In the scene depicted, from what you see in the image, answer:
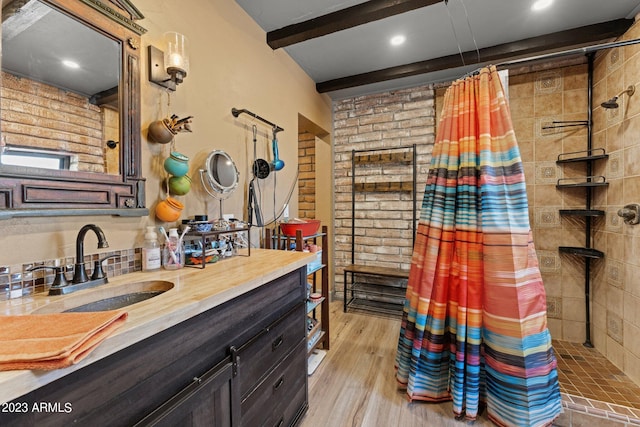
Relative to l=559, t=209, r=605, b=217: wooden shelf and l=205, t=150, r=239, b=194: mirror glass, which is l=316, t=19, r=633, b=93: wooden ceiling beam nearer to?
l=559, t=209, r=605, b=217: wooden shelf

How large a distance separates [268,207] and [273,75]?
1.07 meters

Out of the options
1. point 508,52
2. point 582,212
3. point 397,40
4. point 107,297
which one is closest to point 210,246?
point 107,297

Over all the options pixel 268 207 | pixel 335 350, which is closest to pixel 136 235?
pixel 268 207

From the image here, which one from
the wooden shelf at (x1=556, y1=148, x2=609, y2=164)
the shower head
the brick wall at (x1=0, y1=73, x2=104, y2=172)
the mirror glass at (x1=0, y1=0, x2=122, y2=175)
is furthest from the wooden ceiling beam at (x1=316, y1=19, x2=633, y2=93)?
the brick wall at (x1=0, y1=73, x2=104, y2=172)

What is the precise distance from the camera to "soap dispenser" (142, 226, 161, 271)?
3.75 ft

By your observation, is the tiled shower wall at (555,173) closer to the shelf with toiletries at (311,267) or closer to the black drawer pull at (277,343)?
the shelf with toiletries at (311,267)

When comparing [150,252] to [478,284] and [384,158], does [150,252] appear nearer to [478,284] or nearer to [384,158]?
[478,284]

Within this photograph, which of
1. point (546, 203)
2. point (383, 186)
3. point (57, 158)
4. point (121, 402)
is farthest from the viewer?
point (383, 186)

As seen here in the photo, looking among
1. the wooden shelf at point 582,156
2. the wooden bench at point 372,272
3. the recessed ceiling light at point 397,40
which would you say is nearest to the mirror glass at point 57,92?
the recessed ceiling light at point 397,40

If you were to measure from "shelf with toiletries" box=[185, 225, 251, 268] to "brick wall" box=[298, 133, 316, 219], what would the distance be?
175 cm

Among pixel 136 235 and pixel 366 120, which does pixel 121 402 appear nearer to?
pixel 136 235

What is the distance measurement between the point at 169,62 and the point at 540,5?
7.75 feet

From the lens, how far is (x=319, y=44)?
87.6 inches

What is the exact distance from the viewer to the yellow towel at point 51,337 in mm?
451
